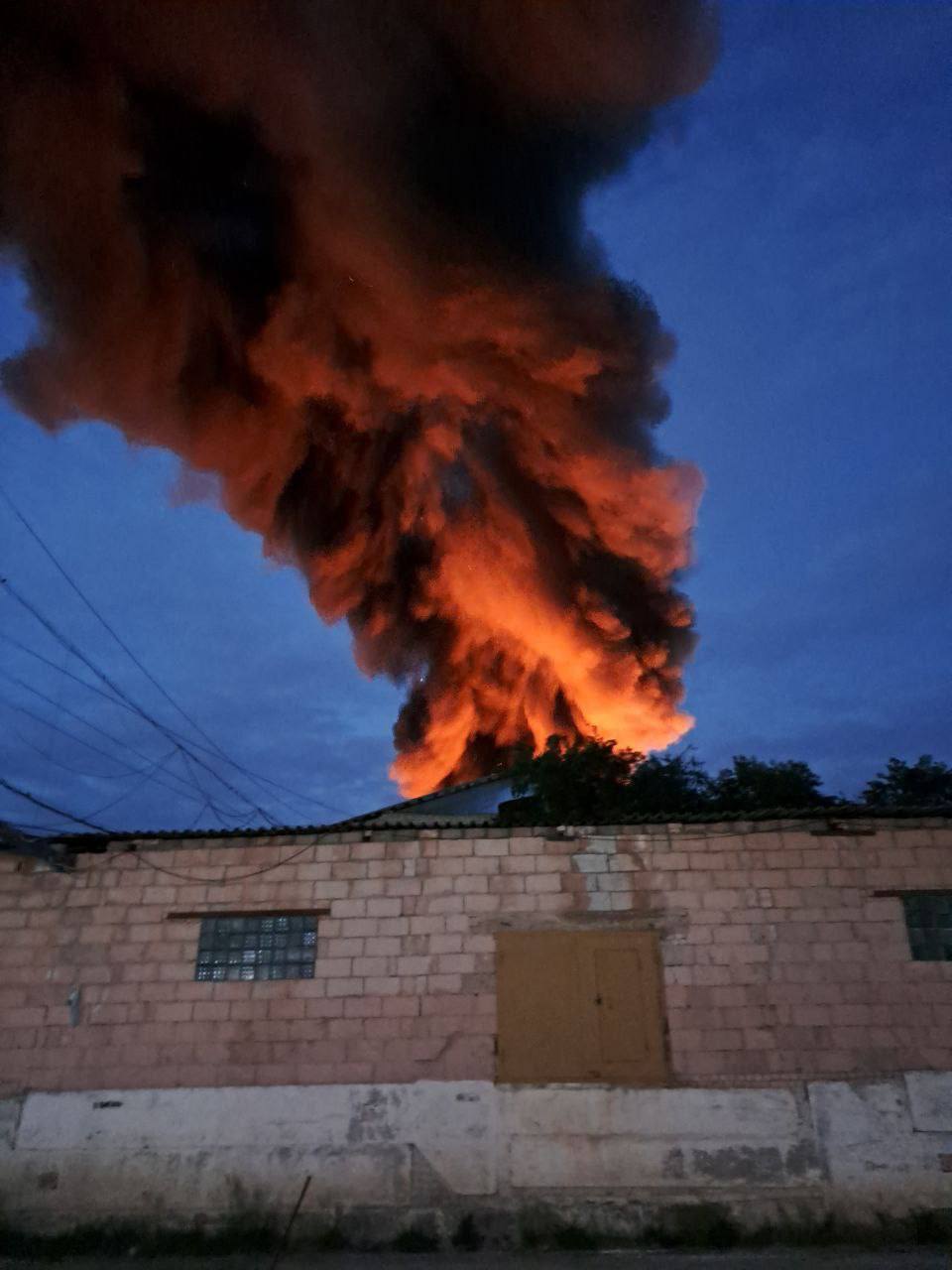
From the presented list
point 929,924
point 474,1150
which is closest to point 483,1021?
point 474,1150

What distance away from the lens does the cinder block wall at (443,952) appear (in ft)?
28.9

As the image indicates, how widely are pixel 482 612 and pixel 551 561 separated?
7.50ft

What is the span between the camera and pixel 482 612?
24656 millimetres

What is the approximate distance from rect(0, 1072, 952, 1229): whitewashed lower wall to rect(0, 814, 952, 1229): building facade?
0.07 feet

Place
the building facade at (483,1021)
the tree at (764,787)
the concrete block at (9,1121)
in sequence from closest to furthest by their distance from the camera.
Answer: the building facade at (483,1021) < the concrete block at (9,1121) < the tree at (764,787)

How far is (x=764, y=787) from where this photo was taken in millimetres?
15164

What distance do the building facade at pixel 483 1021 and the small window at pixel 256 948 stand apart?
0.09 ft

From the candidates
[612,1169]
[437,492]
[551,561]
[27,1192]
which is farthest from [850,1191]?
[437,492]

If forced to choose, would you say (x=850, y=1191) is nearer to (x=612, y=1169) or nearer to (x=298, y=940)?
(x=612, y=1169)

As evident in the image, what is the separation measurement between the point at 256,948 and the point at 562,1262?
392 centimetres

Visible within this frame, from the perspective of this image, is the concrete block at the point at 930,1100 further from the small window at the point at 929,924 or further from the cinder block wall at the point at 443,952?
the small window at the point at 929,924

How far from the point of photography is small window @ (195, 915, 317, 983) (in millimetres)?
9297

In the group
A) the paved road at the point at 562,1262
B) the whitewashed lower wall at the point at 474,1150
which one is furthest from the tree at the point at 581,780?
the paved road at the point at 562,1262

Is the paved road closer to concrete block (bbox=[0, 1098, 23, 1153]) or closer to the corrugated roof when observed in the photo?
concrete block (bbox=[0, 1098, 23, 1153])
